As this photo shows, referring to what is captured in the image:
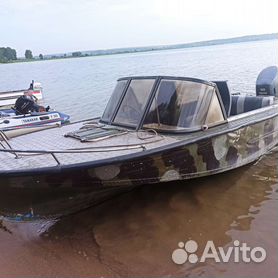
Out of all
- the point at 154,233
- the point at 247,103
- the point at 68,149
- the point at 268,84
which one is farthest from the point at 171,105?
the point at 268,84

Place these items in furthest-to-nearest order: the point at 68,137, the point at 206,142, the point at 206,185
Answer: the point at 206,185 < the point at 68,137 < the point at 206,142

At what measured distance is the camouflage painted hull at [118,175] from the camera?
414cm

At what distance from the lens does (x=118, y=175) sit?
4273 millimetres

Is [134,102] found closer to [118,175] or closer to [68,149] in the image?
[68,149]

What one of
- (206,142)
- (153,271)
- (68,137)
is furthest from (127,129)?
(153,271)

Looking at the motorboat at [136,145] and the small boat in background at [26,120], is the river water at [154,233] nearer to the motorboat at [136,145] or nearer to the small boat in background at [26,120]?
the motorboat at [136,145]

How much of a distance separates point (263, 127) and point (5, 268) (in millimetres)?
4342

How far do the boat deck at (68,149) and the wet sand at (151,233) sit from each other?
105cm

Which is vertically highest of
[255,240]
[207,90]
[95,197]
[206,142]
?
[207,90]

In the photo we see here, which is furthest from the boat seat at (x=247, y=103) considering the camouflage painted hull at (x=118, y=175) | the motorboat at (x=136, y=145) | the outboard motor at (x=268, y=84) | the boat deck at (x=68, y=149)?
the boat deck at (x=68, y=149)

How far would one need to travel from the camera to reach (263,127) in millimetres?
6039

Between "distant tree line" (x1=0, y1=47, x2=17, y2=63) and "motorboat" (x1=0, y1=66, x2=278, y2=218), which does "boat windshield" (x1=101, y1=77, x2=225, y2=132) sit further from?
"distant tree line" (x1=0, y1=47, x2=17, y2=63)

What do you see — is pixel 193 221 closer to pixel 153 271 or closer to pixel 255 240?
pixel 255 240

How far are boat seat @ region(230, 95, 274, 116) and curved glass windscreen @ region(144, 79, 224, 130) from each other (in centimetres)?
216
